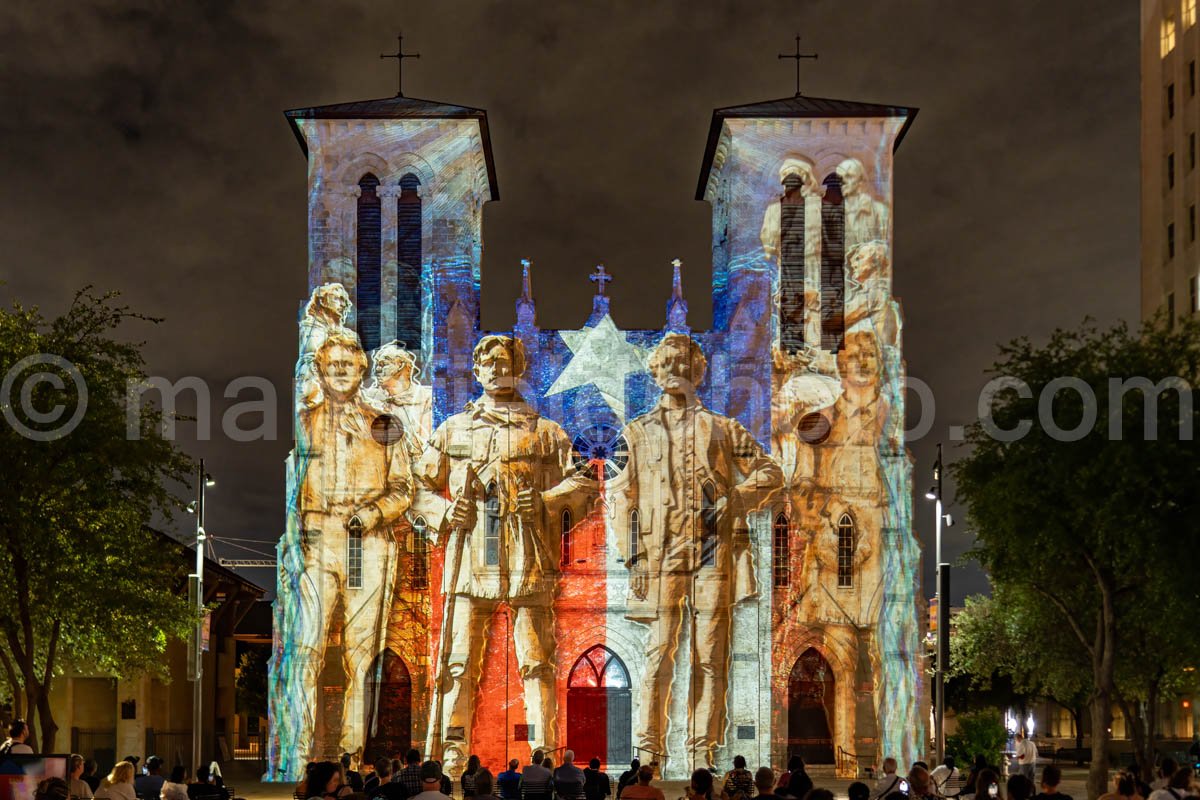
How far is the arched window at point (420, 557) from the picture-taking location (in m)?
45.2

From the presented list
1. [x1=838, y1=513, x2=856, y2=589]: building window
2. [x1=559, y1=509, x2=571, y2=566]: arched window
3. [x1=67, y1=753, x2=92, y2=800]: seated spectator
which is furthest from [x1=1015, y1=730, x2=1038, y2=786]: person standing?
[x1=67, y1=753, x2=92, y2=800]: seated spectator

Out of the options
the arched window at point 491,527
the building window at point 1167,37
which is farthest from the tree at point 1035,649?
the building window at point 1167,37

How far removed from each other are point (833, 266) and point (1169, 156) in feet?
54.3

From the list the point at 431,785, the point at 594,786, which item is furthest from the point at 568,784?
the point at 431,785

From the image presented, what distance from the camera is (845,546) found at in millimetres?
44750

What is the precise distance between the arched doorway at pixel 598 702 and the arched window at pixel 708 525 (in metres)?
3.89

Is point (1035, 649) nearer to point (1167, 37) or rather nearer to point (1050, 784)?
point (1167, 37)

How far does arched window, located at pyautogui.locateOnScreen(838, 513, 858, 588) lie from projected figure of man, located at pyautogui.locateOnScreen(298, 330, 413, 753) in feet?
39.2

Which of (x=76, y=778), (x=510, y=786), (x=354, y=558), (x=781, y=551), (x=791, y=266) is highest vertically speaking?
(x=791, y=266)

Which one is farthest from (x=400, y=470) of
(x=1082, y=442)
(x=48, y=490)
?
(x=1082, y=442)

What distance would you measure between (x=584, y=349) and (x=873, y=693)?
12432 mm

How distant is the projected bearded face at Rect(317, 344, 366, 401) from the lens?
45.8 meters

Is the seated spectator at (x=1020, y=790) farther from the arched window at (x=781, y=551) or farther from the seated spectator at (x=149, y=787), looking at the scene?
the arched window at (x=781, y=551)

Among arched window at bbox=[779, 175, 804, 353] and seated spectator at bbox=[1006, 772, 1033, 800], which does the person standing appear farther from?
seated spectator at bbox=[1006, 772, 1033, 800]
